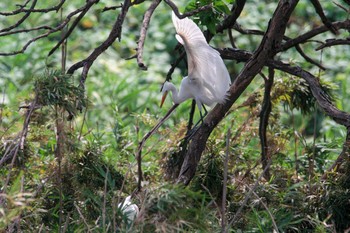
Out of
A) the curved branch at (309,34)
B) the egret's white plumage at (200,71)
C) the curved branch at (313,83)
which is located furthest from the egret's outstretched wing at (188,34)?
the curved branch at (309,34)

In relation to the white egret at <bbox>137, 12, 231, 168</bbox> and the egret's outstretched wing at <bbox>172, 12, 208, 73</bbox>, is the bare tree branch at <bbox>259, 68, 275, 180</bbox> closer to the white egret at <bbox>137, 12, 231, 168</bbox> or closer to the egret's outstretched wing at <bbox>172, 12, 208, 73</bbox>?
the white egret at <bbox>137, 12, 231, 168</bbox>

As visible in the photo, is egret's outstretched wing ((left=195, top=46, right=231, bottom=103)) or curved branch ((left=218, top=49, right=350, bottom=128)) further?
egret's outstretched wing ((left=195, top=46, right=231, bottom=103))

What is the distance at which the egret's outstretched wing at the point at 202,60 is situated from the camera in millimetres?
3928

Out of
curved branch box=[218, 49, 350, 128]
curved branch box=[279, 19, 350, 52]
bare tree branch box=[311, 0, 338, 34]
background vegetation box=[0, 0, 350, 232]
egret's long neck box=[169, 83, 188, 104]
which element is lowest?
background vegetation box=[0, 0, 350, 232]

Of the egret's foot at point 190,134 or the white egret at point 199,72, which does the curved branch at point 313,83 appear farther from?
the egret's foot at point 190,134

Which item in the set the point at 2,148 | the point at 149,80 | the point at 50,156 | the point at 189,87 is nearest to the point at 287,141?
the point at 189,87

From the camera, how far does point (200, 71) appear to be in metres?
4.25

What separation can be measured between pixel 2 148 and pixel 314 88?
1631 mm

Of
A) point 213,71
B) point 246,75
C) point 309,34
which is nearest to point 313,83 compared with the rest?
point 246,75

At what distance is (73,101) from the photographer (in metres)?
3.63

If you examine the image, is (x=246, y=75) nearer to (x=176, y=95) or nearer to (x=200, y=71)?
(x=200, y=71)

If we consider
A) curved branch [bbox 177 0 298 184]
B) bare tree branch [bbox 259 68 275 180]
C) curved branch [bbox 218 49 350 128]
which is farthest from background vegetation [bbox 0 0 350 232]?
curved branch [bbox 218 49 350 128]

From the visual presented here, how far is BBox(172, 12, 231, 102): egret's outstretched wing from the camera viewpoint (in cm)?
393

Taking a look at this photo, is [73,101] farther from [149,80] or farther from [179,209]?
[149,80]
